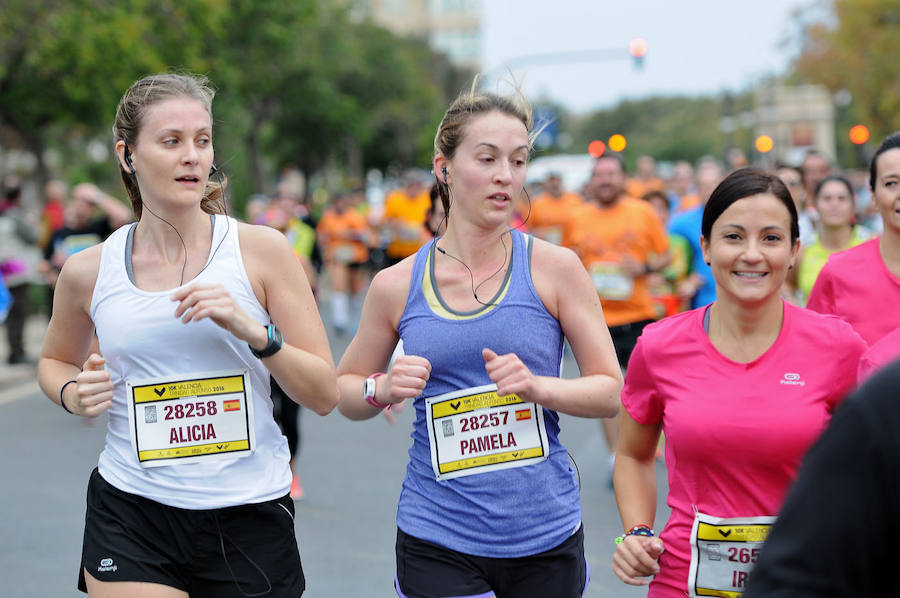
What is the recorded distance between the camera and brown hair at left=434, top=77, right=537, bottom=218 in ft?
11.2

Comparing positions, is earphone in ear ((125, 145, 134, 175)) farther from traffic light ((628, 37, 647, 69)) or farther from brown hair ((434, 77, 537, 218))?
traffic light ((628, 37, 647, 69))

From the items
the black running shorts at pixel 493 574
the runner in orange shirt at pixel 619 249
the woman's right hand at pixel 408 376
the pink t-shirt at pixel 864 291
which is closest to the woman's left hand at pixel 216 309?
the woman's right hand at pixel 408 376

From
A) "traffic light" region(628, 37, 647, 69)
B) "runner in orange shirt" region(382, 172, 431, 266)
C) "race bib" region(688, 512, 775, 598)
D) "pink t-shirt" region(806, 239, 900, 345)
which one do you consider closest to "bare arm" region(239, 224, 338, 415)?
"race bib" region(688, 512, 775, 598)

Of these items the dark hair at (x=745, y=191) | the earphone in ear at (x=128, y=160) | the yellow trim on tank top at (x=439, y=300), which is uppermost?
the earphone in ear at (x=128, y=160)

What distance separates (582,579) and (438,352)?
0.72 m

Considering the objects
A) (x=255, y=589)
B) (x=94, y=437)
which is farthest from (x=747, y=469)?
(x=94, y=437)

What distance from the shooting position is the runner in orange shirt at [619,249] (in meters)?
7.84

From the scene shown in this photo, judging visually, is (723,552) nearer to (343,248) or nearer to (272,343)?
(272,343)

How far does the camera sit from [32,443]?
9508 millimetres

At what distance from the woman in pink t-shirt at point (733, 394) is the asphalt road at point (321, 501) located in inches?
109

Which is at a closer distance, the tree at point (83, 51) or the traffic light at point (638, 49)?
the tree at point (83, 51)

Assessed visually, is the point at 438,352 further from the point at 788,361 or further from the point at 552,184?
the point at 552,184

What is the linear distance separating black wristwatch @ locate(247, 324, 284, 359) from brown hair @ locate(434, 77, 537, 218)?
71 centimetres

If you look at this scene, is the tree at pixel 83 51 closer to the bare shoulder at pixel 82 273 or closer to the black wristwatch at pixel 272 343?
the bare shoulder at pixel 82 273
